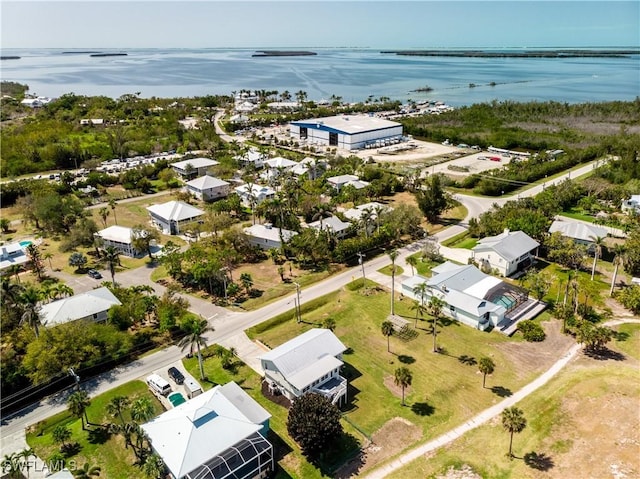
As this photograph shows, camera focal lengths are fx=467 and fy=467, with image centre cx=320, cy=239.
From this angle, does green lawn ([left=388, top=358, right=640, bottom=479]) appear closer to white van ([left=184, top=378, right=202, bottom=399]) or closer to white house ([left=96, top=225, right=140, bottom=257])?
white van ([left=184, top=378, right=202, bottom=399])

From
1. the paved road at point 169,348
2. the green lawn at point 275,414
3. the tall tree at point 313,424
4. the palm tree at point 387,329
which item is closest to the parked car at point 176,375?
the green lawn at point 275,414

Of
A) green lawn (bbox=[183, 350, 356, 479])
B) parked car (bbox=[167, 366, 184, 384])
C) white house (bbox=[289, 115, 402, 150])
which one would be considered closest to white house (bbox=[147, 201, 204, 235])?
green lawn (bbox=[183, 350, 356, 479])

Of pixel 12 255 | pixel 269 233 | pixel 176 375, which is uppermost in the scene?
pixel 269 233

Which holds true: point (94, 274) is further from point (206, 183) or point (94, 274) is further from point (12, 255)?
point (206, 183)

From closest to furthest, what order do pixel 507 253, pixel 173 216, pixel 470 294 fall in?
pixel 470 294, pixel 507 253, pixel 173 216

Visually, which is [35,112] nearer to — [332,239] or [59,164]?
[59,164]

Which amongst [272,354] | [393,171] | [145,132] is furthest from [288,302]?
[145,132]

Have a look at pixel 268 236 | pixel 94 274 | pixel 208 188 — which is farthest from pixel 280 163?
pixel 94 274
